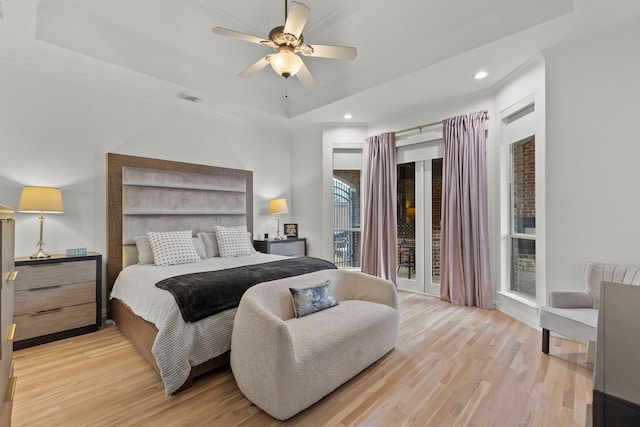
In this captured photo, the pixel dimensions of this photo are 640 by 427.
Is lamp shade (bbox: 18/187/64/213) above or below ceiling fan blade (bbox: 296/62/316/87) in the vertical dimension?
below

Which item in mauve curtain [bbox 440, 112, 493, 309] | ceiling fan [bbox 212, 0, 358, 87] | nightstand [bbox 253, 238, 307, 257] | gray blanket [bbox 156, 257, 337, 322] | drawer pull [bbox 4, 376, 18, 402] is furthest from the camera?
nightstand [bbox 253, 238, 307, 257]

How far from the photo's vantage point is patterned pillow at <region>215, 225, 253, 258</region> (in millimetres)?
3861

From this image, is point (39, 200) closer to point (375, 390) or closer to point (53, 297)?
point (53, 297)

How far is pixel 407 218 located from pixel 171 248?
329cm

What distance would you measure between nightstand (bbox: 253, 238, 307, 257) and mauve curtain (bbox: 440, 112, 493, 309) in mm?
2315

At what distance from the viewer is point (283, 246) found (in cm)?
481

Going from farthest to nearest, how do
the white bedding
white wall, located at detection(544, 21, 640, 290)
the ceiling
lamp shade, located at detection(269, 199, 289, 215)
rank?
1. lamp shade, located at detection(269, 199, 289, 215)
2. the ceiling
3. white wall, located at detection(544, 21, 640, 290)
4. the white bedding

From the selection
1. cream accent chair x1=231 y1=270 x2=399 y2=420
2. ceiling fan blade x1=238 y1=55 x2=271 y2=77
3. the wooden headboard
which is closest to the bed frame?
the wooden headboard

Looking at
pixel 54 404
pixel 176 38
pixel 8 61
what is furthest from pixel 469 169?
pixel 8 61

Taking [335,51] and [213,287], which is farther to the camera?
[335,51]

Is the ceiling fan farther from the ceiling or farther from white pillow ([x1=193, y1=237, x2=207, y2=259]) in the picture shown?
white pillow ([x1=193, y1=237, x2=207, y2=259])

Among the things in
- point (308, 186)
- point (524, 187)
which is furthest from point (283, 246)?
point (524, 187)

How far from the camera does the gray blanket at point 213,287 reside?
2066mm

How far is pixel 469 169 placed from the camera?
370 centimetres
